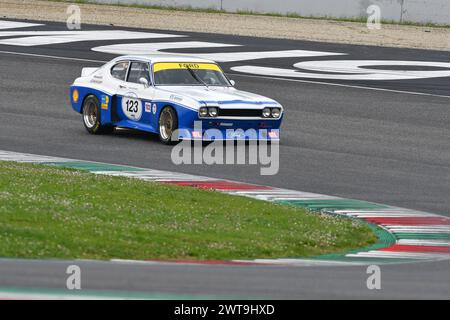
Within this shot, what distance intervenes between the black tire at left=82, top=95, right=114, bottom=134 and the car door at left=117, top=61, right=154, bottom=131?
0.53m

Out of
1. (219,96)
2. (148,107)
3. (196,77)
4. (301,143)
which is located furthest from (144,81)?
(301,143)

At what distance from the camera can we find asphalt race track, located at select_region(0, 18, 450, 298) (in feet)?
31.4

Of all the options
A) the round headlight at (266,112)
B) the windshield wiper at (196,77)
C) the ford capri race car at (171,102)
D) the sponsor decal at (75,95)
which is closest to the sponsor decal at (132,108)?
the ford capri race car at (171,102)

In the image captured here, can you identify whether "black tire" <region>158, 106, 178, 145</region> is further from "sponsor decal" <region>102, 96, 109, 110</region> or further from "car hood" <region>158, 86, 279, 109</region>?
"sponsor decal" <region>102, 96, 109, 110</region>

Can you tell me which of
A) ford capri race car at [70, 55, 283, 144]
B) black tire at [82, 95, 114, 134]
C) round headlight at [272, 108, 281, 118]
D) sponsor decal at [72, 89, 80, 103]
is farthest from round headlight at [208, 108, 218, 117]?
sponsor decal at [72, 89, 80, 103]

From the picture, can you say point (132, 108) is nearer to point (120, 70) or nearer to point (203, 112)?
point (120, 70)

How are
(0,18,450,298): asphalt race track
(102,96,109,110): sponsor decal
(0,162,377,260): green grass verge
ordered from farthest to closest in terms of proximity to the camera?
(102,96,109,110): sponsor decal → (0,162,377,260): green grass verge → (0,18,450,298): asphalt race track

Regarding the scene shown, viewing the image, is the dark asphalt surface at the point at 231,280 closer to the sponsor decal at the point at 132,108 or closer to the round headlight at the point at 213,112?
the round headlight at the point at 213,112

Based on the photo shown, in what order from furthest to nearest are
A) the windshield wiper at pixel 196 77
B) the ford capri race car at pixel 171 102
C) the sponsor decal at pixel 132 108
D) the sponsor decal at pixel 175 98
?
the windshield wiper at pixel 196 77
the sponsor decal at pixel 132 108
the sponsor decal at pixel 175 98
the ford capri race car at pixel 171 102

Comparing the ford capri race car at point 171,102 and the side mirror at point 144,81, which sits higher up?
the side mirror at point 144,81

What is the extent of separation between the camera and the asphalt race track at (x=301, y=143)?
31.4 feet

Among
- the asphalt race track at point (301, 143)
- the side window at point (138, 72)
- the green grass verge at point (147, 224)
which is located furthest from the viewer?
the side window at point (138, 72)

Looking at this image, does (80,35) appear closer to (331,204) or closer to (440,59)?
(440,59)

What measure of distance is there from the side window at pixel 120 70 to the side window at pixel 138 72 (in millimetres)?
124
